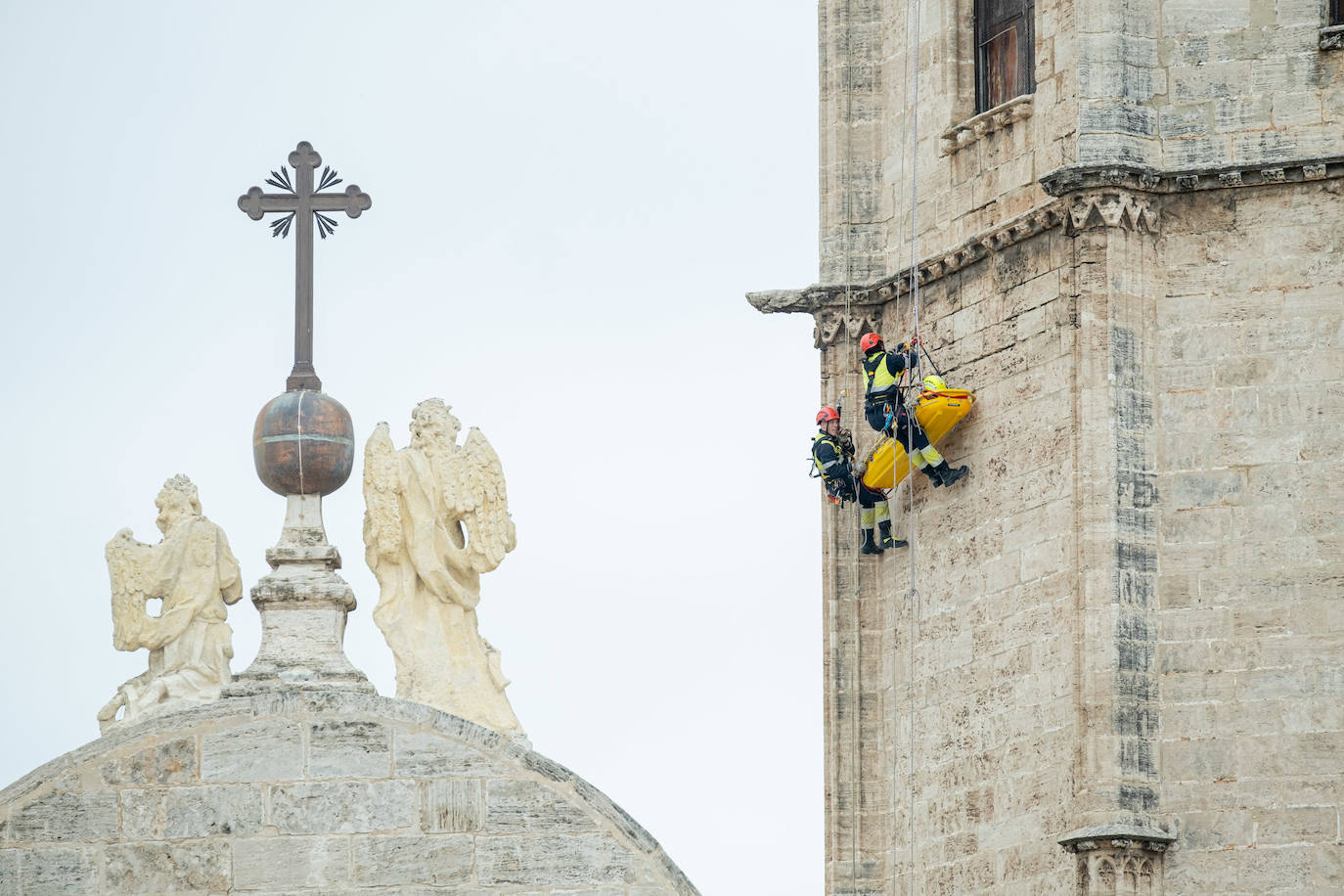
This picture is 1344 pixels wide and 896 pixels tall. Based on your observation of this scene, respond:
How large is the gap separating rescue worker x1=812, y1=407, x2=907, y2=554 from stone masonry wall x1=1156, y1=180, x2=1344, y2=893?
9.18 feet

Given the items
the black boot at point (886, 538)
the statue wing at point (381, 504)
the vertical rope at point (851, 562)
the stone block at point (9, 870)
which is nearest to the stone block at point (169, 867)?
the stone block at point (9, 870)

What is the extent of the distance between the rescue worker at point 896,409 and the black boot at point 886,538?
0.61m

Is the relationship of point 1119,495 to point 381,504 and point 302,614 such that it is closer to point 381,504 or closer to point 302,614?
point 381,504

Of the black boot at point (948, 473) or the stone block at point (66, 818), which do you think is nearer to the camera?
the stone block at point (66, 818)

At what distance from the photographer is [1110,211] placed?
29234 millimetres

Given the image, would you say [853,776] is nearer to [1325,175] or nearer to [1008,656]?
[1008,656]

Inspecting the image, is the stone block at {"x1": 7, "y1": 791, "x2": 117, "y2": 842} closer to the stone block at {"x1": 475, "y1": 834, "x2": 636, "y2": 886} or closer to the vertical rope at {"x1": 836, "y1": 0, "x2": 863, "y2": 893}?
the stone block at {"x1": 475, "y1": 834, "x2": 636, "y2": 886}

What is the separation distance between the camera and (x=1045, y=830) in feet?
94.5

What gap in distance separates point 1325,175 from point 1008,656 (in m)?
4.20

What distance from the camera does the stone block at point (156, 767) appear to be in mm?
22266

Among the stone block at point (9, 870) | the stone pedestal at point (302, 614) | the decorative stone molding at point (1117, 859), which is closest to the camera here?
the stone block at point (9, 870)

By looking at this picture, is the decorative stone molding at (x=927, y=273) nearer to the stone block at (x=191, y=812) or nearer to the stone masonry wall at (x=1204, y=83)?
the stone masonry wall at (x=1204, y=83)

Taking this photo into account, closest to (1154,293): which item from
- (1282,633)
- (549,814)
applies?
(1282,633)

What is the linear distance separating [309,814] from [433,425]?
4300 millimetres
